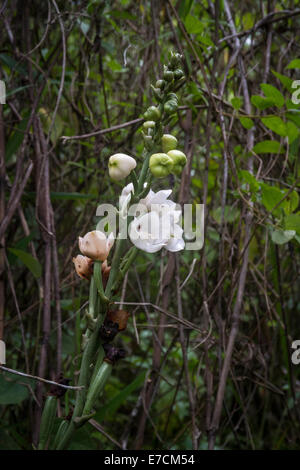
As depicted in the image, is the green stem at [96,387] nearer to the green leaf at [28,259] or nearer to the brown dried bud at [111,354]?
the brown dried bud at [111,354]

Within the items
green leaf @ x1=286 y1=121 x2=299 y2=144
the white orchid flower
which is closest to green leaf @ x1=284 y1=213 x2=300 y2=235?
green leaf @ x1=286 y1=121 x2=299 y2=144

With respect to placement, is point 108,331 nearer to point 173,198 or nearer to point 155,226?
point 155,226

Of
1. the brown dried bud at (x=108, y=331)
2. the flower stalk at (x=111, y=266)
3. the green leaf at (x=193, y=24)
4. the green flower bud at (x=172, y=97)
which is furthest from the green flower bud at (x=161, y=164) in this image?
the green leaf at (x=193, y=24)

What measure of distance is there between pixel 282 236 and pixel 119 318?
51 centimetres

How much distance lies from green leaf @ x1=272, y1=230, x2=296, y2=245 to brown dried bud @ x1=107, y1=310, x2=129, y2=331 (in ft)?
1.52

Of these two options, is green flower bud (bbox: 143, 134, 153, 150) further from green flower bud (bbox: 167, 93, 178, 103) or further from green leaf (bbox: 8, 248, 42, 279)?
green leaf (bbox: 8, 248, 42, 279)

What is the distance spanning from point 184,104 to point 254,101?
0.34 meters

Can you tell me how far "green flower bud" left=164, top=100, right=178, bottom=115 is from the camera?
2.14 ft

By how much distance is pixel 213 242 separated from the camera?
175 cm

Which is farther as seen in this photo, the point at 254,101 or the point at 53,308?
the point at 53,308

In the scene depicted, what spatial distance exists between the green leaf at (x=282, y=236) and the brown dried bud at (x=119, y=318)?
1.52 feet

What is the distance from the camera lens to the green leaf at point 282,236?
95cm
